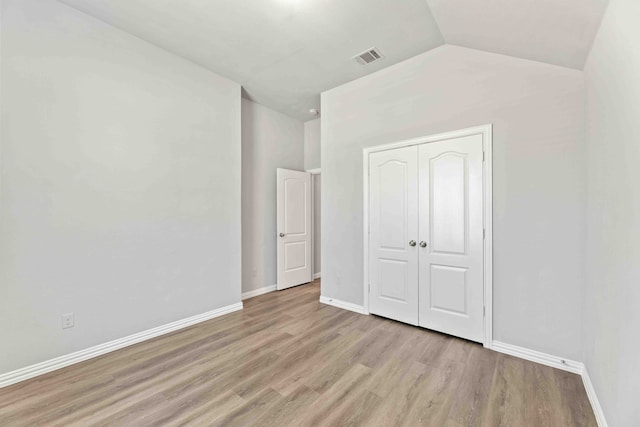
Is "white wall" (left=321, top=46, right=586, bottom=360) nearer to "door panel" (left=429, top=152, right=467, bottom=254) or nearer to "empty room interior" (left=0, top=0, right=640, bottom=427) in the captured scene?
"empty room interior" (left=0, top=0, right=640, bottom=427)

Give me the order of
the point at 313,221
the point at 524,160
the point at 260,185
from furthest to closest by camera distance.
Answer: the point at 313,221, the point at 260,185, the point at 524,160

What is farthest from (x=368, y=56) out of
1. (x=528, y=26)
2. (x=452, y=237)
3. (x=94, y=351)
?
(x=94, y=351)

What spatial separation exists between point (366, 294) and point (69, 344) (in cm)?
299

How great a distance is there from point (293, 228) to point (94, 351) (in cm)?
299

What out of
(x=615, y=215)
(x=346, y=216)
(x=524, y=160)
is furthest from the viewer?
(x=346, y=216)

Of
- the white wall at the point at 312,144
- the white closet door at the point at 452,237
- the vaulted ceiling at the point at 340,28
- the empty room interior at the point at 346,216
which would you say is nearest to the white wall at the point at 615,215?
the empty room interior at the point at 346,216

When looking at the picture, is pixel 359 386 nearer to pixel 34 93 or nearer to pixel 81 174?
pixel 81 174

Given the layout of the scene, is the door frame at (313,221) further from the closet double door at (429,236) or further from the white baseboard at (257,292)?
the closet double door at (429,236)

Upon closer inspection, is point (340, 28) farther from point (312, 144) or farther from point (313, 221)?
point (313, 221)

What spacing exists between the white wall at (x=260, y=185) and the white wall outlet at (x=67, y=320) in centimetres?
207

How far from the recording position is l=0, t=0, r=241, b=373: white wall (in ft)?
7.12

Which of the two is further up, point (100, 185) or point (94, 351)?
point (100, 185)

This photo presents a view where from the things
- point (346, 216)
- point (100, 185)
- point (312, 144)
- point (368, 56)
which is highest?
point (368, 56)

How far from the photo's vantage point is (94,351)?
2500mm
